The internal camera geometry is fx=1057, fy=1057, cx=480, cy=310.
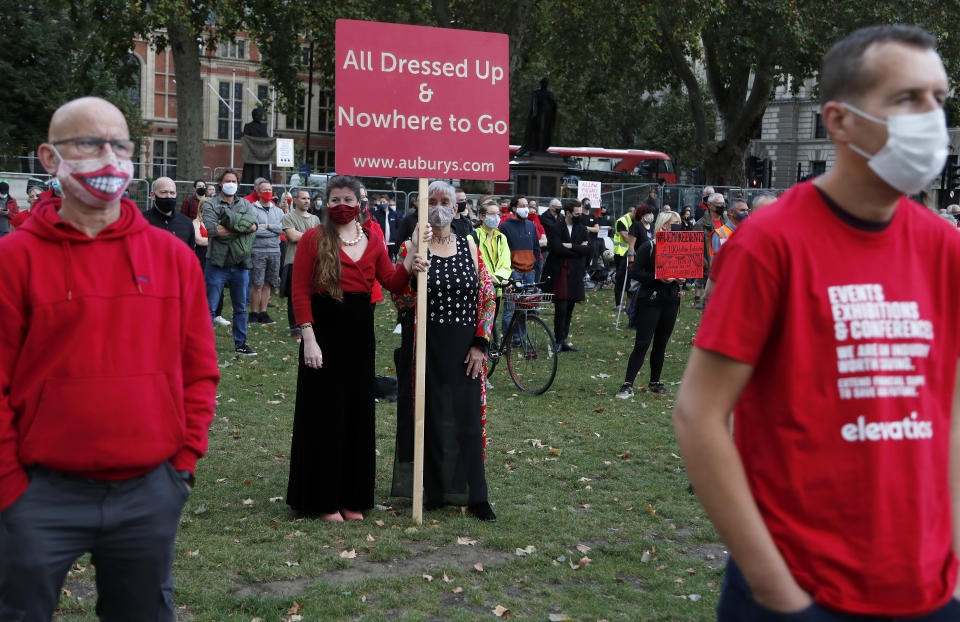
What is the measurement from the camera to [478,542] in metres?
6.20

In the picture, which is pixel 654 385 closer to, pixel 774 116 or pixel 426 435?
pixel 426 435

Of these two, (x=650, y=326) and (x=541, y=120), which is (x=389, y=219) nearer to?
(x=541, y=120)

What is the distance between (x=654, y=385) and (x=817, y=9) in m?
25.2

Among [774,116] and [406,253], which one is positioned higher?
[774,116]

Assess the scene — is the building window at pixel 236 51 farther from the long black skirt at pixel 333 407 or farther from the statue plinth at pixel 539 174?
the long black skirt at pixel 333 407

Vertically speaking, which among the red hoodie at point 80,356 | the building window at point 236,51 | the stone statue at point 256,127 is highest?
the building window at point 236,51

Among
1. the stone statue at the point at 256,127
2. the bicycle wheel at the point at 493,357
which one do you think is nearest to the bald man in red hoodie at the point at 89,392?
the bicycle wheel at the point at 493,357

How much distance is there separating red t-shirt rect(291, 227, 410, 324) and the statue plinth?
856 inches

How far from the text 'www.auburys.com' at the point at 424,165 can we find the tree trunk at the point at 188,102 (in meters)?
24.8

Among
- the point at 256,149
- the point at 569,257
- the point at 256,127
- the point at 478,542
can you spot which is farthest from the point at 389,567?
the point at 256,127

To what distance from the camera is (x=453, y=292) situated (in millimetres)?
6664

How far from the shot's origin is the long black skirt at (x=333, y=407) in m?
6.37

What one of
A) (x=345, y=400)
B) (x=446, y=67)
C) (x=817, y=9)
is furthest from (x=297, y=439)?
(x=817, y=9)

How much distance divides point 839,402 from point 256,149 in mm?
24581
